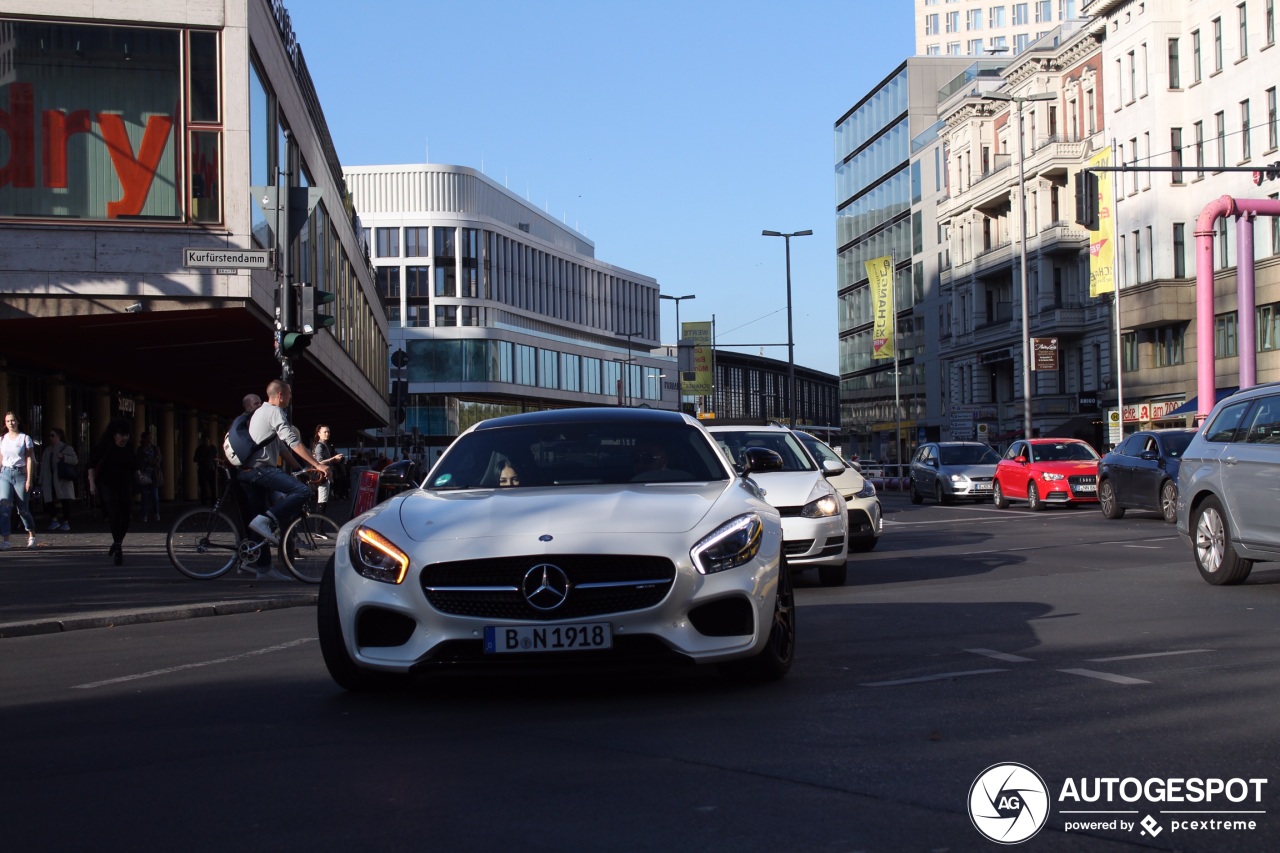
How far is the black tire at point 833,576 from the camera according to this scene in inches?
545

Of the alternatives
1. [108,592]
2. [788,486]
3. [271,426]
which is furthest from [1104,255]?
[108,592]

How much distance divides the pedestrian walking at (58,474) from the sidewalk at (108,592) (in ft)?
17.9

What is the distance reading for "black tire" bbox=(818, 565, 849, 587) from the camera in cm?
1385

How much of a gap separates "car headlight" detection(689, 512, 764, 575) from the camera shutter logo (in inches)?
73.8

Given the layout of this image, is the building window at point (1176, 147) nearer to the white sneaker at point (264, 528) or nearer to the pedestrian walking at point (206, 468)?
the pedestrian walking at point (206, 468)

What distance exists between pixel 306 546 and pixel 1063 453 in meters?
22.0

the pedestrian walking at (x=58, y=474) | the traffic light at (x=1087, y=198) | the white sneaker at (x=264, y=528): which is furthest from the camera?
the traffic light at (x=1087, y=198)

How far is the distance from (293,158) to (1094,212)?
16276mm

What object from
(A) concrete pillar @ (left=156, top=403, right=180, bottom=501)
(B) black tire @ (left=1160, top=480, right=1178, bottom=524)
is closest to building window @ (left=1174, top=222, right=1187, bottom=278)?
(B) black tire @ (left=1160, top=480, right=1178, bottom=524)

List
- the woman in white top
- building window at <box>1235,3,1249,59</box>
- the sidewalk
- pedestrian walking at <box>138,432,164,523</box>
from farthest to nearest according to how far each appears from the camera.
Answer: building window at <box>1235,3,1249,59</box>, pedestrian walking at <box>138,432,164,523</box>, the woman in white top, the sidewalk

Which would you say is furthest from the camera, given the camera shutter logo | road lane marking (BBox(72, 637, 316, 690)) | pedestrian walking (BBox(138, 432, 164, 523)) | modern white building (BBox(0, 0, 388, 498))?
pedestrian walking (BBox(138, 432, 164, 523))

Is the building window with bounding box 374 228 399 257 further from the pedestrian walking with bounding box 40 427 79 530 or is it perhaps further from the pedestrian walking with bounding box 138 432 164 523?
the pedestrian walking with bounding box 40 427 79 530

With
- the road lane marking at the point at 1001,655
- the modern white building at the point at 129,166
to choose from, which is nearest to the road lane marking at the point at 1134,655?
the road lane marking at the point at 1001,655

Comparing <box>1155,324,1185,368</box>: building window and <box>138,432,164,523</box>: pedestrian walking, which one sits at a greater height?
<box>1155,324,1185,368</box>: building window
